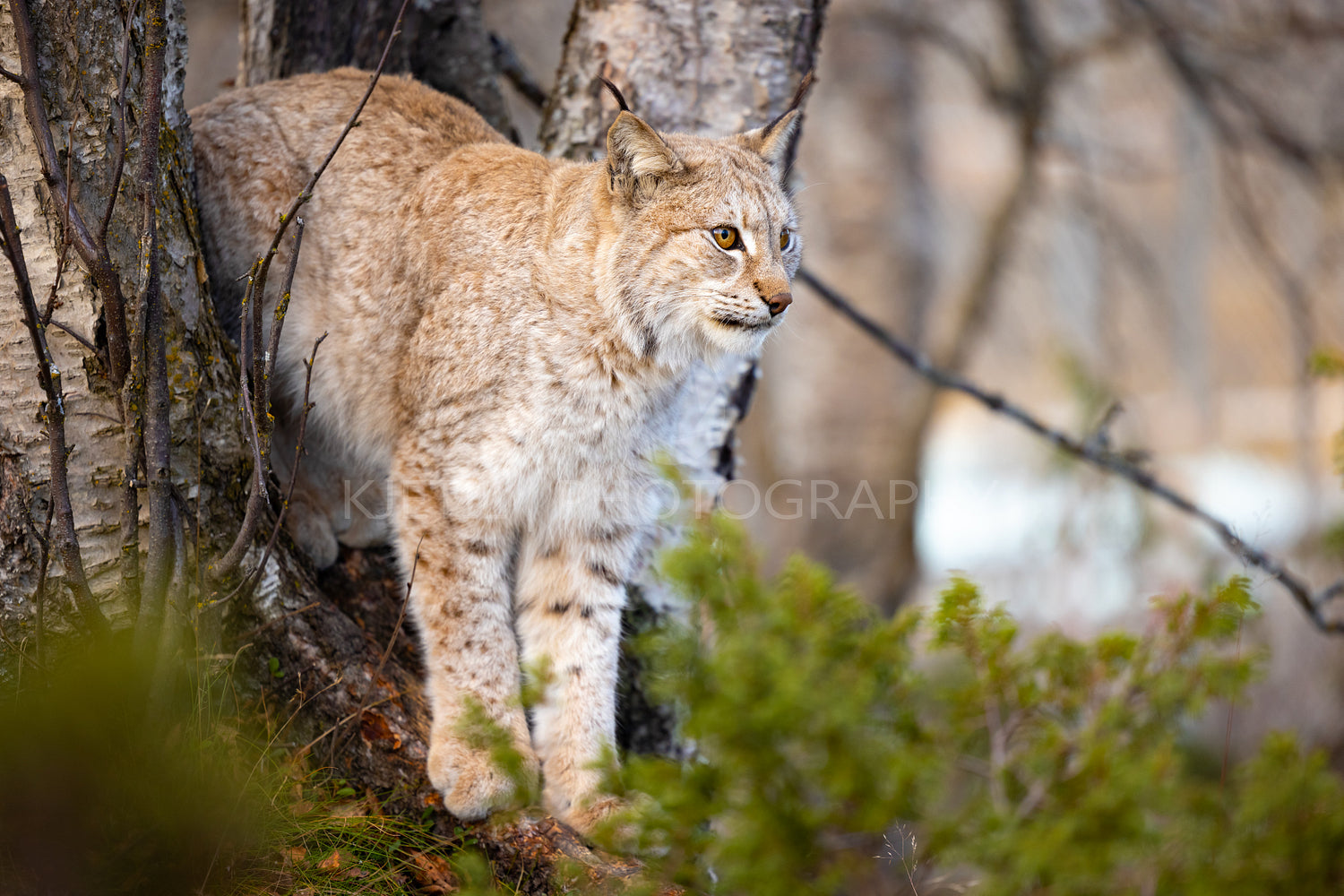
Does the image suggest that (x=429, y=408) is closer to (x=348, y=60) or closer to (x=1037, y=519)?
(x=348, y=60)

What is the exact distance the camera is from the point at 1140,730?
155 cm

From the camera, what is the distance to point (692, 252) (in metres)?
2.90

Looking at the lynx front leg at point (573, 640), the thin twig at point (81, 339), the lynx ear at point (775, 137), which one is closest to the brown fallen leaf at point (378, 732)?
the lynx front leg at point (573, 640)

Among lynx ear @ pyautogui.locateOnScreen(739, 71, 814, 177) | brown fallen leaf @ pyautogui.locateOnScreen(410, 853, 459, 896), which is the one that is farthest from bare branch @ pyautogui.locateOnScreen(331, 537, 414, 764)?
lynx ear @ pyautogui.locateOnScreen(739, 71, 814, 177)

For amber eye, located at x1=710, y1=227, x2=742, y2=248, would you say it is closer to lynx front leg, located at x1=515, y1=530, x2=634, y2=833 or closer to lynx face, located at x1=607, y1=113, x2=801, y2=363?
lynx face, located at x1=607, y1=113, x2=801, y2=363

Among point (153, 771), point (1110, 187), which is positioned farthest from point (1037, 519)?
point (153, 771)

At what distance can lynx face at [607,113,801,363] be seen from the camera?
284 cm

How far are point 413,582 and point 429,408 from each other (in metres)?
0.48

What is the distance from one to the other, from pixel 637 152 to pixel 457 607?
131 cm

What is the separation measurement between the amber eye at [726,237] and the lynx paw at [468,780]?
58.0 inches

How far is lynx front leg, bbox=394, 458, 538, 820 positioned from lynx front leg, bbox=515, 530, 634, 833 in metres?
0.13

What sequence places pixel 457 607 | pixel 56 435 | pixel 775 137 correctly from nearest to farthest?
pixel 56 435 → pixel 457 607 → pixel 775 137

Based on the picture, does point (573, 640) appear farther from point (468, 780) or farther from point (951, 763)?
point (951, 763)

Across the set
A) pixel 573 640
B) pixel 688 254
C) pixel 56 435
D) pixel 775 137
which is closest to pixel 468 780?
pixel 573 640
